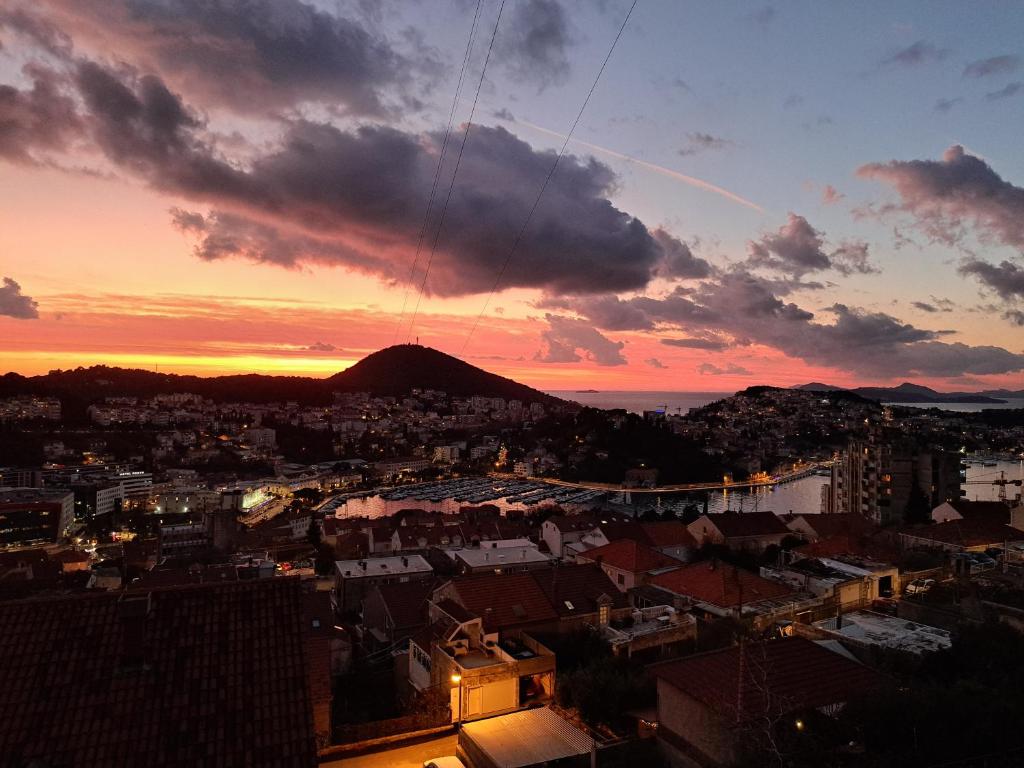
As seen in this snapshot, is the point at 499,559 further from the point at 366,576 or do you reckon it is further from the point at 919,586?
the point at 919,586

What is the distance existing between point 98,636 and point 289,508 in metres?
45.0

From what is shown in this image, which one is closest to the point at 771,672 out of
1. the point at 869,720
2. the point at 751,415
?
the point at 869,720

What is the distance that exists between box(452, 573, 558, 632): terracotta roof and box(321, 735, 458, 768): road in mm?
3340

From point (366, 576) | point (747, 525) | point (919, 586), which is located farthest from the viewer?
point (747, 525)

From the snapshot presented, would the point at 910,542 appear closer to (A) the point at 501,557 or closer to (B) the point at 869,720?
(A) the point at 501,557

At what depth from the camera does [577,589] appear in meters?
11.7

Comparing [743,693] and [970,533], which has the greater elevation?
[743,693]

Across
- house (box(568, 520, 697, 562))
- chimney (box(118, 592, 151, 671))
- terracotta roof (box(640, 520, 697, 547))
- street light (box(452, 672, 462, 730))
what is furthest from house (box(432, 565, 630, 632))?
terracotta roof (box(640, 520, 697, 547))

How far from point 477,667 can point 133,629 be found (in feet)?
13.4

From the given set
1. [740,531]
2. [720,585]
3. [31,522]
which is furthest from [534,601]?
[31,522]

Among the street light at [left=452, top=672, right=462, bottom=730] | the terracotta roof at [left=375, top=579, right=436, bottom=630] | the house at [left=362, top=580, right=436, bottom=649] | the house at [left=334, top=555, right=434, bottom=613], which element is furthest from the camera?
the house at [left=334, top=555, right=434, bottom=613]

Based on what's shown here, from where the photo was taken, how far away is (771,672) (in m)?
5.85

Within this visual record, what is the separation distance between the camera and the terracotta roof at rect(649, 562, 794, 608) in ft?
36.3

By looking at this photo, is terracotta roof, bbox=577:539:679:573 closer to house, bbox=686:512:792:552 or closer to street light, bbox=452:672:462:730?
house, bbox=686:512:792:552
